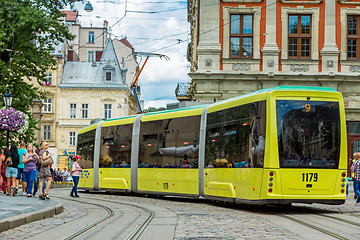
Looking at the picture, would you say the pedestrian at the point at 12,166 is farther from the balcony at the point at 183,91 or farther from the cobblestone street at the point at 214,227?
the balcony at the point at 183,91

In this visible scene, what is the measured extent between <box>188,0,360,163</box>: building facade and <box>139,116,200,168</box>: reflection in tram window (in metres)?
10.5

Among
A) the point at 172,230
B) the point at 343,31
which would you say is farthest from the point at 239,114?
the point at 343,31

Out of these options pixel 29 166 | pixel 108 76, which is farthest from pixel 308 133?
pixel 108 76

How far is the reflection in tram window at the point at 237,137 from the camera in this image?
14.0 m

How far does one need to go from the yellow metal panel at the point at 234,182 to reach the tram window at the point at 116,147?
5.46 metres

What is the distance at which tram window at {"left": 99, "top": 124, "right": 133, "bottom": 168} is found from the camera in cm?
2200

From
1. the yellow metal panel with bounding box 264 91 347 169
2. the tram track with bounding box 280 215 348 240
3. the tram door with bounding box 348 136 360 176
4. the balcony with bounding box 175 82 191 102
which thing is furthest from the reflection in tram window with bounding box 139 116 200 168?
the balcony with bounding box 175 82 191 102

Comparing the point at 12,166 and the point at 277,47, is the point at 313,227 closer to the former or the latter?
the point at 12,166

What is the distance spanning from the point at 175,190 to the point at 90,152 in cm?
721

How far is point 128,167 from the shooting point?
2184cm

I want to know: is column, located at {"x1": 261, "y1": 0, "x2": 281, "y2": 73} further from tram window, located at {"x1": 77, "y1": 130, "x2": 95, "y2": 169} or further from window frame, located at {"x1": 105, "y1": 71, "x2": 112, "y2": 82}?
window frame, located at {"x1": 105, "y1": 71, "x2": 112, "y2": 82}

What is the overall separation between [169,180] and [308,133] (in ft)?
21.0

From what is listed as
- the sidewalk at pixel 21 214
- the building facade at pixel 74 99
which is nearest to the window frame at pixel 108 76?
the building facade at pixel 74 99

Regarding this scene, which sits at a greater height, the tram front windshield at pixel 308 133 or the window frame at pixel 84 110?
the window frame at pixel 84 110
